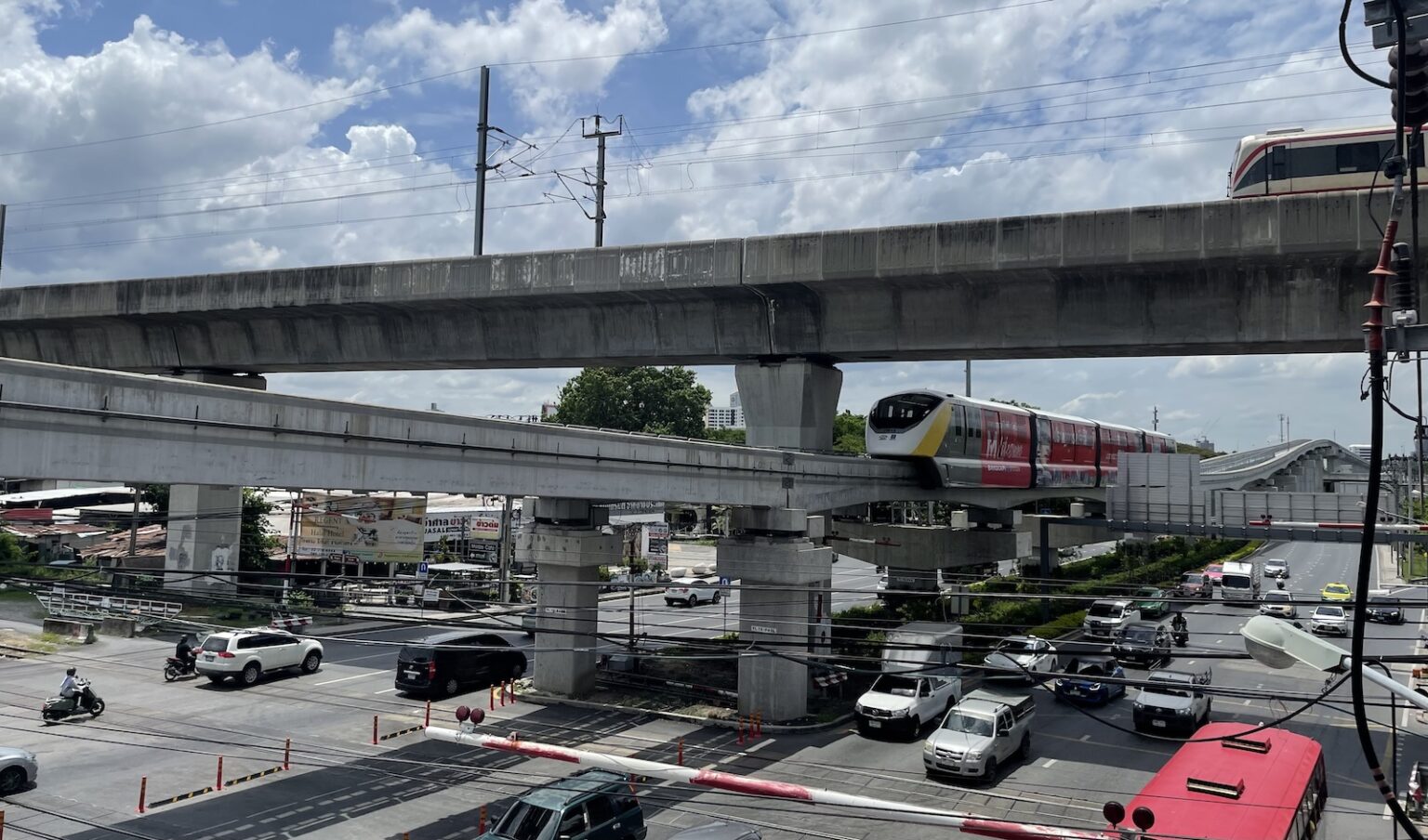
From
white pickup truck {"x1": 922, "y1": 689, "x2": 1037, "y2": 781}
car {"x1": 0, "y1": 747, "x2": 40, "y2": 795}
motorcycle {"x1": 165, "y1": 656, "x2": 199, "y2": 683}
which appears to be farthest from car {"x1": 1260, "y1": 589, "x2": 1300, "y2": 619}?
motorcycle {"x1": 165, "y1": 656, "x2": 199, "y2": 683}

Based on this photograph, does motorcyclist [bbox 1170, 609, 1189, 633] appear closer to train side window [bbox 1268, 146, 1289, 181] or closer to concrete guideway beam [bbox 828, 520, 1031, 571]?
concrete guideway beam [bbox 828, 520, 1031, 571]

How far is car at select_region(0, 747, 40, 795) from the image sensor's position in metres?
16.5

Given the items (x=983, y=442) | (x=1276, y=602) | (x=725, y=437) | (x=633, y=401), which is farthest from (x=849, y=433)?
(x=1276, y=602)

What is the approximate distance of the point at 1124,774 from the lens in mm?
19406

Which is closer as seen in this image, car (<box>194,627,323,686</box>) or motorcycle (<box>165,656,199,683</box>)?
car (<box>194,627,323,686</box>)

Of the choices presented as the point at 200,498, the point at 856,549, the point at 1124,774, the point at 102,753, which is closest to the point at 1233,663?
the point at 856,549

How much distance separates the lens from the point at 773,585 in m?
22.5

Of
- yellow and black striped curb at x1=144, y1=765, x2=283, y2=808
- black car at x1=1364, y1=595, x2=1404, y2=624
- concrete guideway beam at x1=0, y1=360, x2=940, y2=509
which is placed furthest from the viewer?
yellow and black striped curb at x1=144, y1=765, x2=283, y2=808

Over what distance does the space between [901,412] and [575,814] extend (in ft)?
65.8

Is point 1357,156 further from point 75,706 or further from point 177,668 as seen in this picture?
point 177,668

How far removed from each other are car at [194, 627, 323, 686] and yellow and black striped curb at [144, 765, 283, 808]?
8428mm

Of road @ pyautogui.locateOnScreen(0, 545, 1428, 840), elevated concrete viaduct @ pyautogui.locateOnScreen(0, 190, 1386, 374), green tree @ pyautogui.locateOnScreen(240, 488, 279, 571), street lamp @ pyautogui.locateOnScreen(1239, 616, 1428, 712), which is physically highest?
elevated concrete viaduct @ pyautogui.locateOnScreen(0, 190, 1386, 374)

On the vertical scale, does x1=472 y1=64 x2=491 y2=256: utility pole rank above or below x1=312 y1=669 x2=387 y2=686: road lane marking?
above

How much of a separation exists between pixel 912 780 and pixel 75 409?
15.9 m
